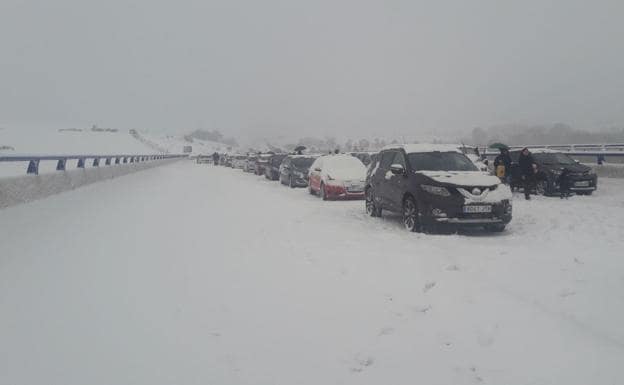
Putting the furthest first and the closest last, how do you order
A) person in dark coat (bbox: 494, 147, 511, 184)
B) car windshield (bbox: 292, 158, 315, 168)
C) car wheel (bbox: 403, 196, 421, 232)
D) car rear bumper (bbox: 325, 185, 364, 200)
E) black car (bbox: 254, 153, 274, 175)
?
black car (bbox: 254, 153, 274, 175)
car windshield (bbox: 292, 158, 315, 168)
person in dark coat (bbox: 494, 147, 511, 184)
car rear bumper (bbox: 325, 185, 364, 200)
car wheel (bbox: 403, 196, 421, 232)

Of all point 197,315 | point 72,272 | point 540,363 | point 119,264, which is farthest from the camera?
point 119,264

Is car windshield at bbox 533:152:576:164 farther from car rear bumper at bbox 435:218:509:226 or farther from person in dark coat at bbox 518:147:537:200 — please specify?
car rear bumper at bbox 435:218:509:226

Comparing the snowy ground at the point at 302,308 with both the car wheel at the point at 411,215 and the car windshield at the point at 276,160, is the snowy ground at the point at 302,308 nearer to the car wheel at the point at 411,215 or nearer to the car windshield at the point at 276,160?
the car wheel at the point at 411,215

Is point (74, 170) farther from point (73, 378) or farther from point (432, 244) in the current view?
point (73, 378)

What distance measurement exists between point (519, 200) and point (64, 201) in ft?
42.9

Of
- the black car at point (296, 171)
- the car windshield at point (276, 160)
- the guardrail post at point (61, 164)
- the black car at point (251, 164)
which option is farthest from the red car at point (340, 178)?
the black car at point (251, 164)

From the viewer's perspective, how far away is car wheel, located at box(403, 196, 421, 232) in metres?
8.74

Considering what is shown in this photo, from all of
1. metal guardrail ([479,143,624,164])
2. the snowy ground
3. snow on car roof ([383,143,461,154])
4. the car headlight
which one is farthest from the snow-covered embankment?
metal guardrail ([479,143,624,164])

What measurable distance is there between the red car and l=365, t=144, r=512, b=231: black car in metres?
4.19

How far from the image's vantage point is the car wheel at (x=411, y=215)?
8742mm

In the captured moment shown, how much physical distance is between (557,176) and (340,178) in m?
7.39

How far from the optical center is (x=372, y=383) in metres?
3.00

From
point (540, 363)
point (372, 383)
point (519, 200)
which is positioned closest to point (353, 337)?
point (372, 383)

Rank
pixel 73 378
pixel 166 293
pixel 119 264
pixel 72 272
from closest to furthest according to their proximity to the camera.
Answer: pixel 73 378
pixel 166 293
pixel 72 272
pixel 119 264
